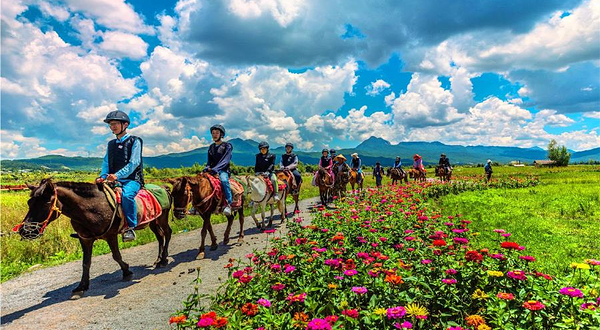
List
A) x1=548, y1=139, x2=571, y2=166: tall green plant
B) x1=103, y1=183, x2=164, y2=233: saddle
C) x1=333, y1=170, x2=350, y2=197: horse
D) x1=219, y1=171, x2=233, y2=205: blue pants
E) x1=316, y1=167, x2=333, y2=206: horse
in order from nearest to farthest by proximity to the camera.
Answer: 1. x1=103, y1=183, x2=164, y2=233: saddle
2. x1=219, y1=171, x2=233, y2=205: blue pants
3. x1=316, y1=167, x2=333, y2=206: horse
4. x1=333, y1=170, x2=350, y2=197: horse
5. x1=548, y1=139, x2=571, y2=166: tall green plant

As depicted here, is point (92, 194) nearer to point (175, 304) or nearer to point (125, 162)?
point (125, 162)

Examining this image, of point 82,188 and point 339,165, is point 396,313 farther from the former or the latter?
point 339,165

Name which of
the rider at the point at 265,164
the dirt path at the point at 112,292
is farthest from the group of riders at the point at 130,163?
the rider at the point at 265,164

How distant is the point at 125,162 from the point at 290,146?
821 centimetres

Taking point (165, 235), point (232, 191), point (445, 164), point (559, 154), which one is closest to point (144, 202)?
point (165, 235)

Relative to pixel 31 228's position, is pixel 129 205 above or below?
above

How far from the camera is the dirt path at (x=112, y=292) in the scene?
16.5 feet

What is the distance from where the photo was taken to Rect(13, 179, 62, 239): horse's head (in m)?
5.37

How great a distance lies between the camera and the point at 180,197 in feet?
25.7

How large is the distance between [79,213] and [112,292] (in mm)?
1819

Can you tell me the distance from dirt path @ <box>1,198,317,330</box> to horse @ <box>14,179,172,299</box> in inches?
20.3

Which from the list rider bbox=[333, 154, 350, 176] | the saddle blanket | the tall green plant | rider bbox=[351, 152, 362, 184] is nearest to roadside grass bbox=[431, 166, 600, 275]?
rider bbox=[333, 154, 350, 176]

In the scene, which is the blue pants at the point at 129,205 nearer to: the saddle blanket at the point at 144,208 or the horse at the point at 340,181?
the saddle blanket at the point at 144,208

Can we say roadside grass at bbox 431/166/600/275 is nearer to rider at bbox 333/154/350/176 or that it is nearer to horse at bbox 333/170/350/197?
horse at bbox 333/170/350/197
